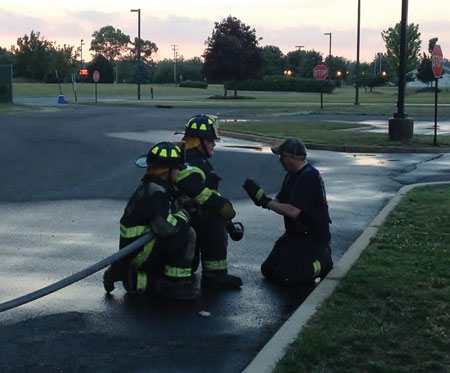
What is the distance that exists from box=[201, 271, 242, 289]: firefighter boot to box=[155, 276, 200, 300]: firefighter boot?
361 millimetres

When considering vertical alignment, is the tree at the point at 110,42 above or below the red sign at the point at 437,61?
above

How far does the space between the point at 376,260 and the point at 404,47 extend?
14864 millimetres

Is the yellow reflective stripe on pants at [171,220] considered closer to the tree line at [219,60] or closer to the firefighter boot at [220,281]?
the firefighter boot at [220,281]

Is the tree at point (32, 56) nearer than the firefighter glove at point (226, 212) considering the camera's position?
No

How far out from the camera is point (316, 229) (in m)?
6.34

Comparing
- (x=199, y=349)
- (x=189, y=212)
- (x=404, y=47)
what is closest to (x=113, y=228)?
(x=189, y=212)

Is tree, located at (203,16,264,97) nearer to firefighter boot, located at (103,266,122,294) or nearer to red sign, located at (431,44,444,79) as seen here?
red sign, located at (431,44,444,79)

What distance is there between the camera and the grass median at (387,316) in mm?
4320

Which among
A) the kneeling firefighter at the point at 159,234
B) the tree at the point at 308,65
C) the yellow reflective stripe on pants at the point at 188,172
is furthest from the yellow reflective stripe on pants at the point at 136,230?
the tree at the point at 308,65

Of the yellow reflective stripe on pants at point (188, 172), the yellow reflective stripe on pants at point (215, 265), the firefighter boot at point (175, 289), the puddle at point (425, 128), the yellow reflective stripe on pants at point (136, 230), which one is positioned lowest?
the firefighter boot at point (175, 289)

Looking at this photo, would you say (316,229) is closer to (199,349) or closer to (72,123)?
(199,349)

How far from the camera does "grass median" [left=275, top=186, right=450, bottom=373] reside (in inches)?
170

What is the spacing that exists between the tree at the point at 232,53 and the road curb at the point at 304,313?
5926 centimetres

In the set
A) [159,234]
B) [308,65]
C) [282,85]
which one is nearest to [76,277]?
[159,234]
